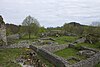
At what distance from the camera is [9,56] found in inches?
1319

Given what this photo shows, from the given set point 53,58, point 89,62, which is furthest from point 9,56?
point 89,62

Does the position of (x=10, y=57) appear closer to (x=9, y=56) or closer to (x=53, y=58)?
(x=9, y=56)

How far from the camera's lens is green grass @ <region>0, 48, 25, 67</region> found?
2842 cm

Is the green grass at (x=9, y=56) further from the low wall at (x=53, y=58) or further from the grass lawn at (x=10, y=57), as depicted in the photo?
the low wall at (x=53, y=58)

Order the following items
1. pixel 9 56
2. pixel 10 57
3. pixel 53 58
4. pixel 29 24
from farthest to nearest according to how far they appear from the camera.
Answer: pixel 29 24, pixel 9 56, pixel 10 57, pixel 53 58

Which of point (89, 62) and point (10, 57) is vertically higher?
point (10, 57)

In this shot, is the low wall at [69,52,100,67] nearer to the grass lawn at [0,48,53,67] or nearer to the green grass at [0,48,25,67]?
the grass lawn at [0,48,53,67]

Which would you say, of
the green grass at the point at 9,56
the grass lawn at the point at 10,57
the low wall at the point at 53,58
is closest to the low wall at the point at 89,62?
the low wall at the point at 53,58

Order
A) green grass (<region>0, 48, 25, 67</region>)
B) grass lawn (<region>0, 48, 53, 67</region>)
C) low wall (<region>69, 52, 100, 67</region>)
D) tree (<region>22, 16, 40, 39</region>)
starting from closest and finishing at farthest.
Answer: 1. low wall (<region>69, 52, 100, 67</region>)
2. green grass (<region>0, 48, 25, 67</region>)
3. grass lawn (<region>0, 48, 53, 67</region>)
4. tree (<region>22, 16, 40, 39</region>)

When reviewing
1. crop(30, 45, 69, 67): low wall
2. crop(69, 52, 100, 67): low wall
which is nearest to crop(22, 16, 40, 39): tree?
crop(30, 45, 69, 67): low wall

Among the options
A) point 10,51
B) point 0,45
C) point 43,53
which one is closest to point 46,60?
point 43,53

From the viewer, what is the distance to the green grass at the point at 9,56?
2842 cm

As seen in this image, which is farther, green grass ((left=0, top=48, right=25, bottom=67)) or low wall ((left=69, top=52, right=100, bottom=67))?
green grass ((left=0, top=48, right=25, bottom=67))

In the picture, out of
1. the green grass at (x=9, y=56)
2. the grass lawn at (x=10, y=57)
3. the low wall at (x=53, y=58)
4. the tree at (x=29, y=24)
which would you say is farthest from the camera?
the tree at (x=29, y=24)
